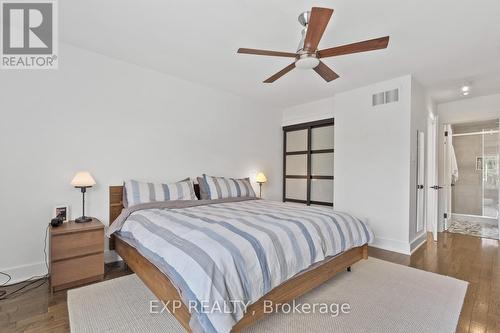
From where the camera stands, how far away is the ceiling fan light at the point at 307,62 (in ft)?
7.00

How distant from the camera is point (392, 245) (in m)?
3.57

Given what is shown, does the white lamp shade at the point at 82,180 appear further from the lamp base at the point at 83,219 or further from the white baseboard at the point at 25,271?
the white baseboard at the point at 25,271

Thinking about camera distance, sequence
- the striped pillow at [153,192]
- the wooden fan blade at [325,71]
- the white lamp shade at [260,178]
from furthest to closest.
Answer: the white lamp shade at [260,178] < the striped pillow at [153,192] < the wooden fan blade at [325,71]

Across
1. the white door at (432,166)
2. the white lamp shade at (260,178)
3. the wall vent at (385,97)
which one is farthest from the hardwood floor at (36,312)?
the white door at (432,166)

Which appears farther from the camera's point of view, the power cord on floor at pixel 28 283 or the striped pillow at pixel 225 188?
the striped pillow at pixel 225 188

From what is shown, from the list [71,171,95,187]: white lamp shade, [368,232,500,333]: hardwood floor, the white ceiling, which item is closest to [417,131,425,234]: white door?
[368,232,500,333]: hardwood floor

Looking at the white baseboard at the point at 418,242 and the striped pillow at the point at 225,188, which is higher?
the striped pillow at the point at 225,188

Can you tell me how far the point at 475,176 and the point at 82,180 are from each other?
8131 millimetres

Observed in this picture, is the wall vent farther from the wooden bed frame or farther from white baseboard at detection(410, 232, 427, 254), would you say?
the wooden bed frame

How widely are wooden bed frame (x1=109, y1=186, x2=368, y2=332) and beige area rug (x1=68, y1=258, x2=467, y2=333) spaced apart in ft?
0.55

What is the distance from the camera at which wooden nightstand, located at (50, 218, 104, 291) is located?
7.41 ft

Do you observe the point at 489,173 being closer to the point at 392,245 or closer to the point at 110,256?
the point at 392,245

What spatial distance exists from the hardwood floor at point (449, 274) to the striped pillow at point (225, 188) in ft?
4.70

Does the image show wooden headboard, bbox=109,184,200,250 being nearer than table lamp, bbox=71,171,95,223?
No
